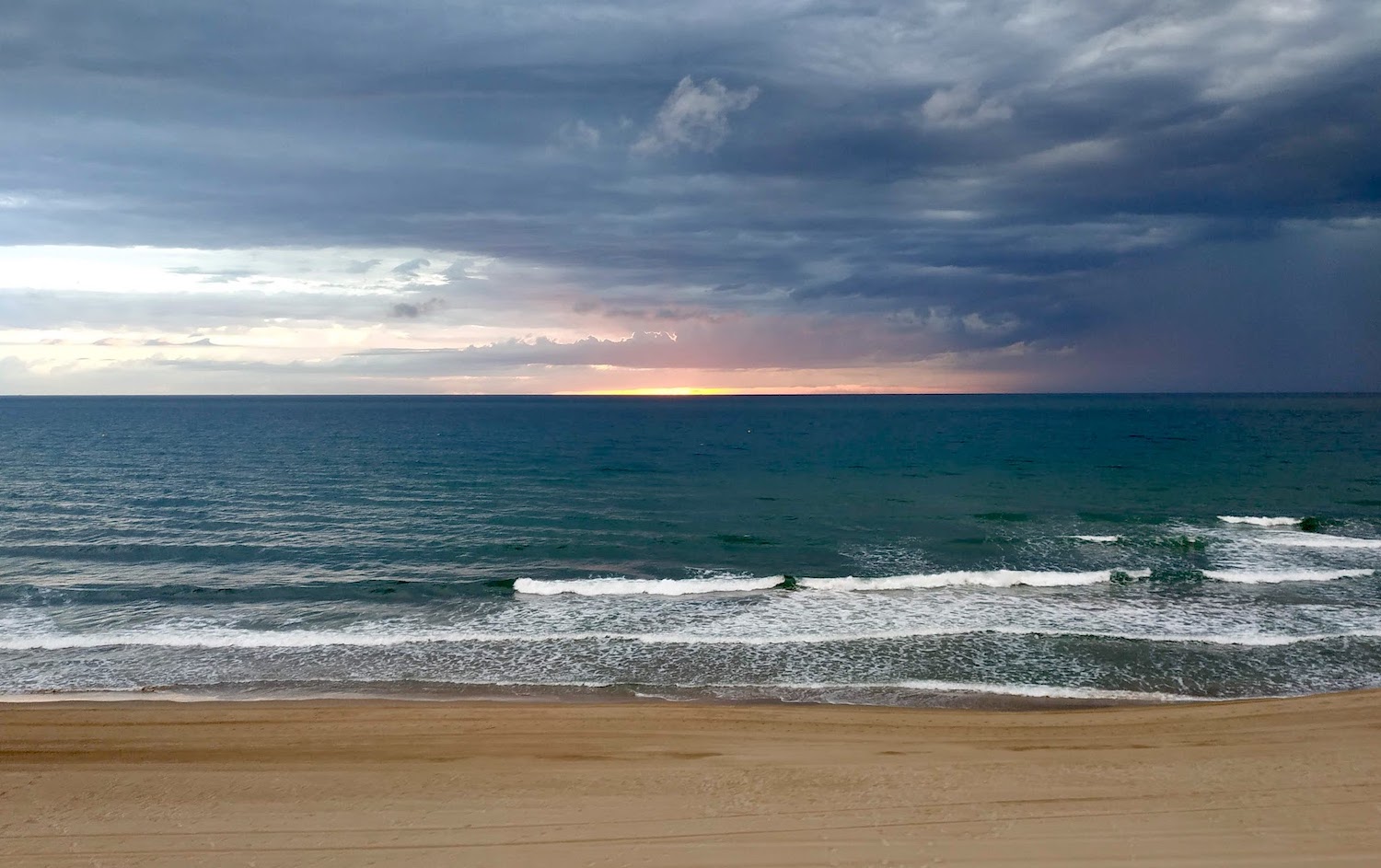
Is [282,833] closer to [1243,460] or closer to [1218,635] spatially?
[1218,635]

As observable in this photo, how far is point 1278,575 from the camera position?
24359 mm

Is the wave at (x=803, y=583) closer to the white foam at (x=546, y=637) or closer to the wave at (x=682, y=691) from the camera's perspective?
the white foam at (x=546, y=637)

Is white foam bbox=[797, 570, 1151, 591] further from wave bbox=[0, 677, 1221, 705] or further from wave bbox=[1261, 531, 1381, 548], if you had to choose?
wave bbox=[1261, 531, 1381, 548]

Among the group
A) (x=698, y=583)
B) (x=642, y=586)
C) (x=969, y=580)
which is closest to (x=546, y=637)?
(x=642, y=586)

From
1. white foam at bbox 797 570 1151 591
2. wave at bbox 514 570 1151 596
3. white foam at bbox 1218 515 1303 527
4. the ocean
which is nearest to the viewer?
the ocean

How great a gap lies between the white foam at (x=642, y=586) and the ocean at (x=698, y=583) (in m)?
0.13

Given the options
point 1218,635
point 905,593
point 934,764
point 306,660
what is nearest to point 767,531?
point 905,593

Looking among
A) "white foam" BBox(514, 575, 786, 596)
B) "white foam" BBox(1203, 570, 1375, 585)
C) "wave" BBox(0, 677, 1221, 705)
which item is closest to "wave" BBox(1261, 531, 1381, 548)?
"white foam" BBox(1203, 570, 1375, 585)

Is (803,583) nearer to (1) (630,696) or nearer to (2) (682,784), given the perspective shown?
(1) (630,696)

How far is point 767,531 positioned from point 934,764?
21216 millimetres

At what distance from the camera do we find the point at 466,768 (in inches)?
468

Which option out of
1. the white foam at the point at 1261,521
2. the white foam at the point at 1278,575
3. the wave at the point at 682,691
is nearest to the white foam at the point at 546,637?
the wave at the point at 682,691

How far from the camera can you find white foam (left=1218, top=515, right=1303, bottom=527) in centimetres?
3312

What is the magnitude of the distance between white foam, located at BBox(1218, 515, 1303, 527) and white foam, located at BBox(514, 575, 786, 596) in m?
22.3
